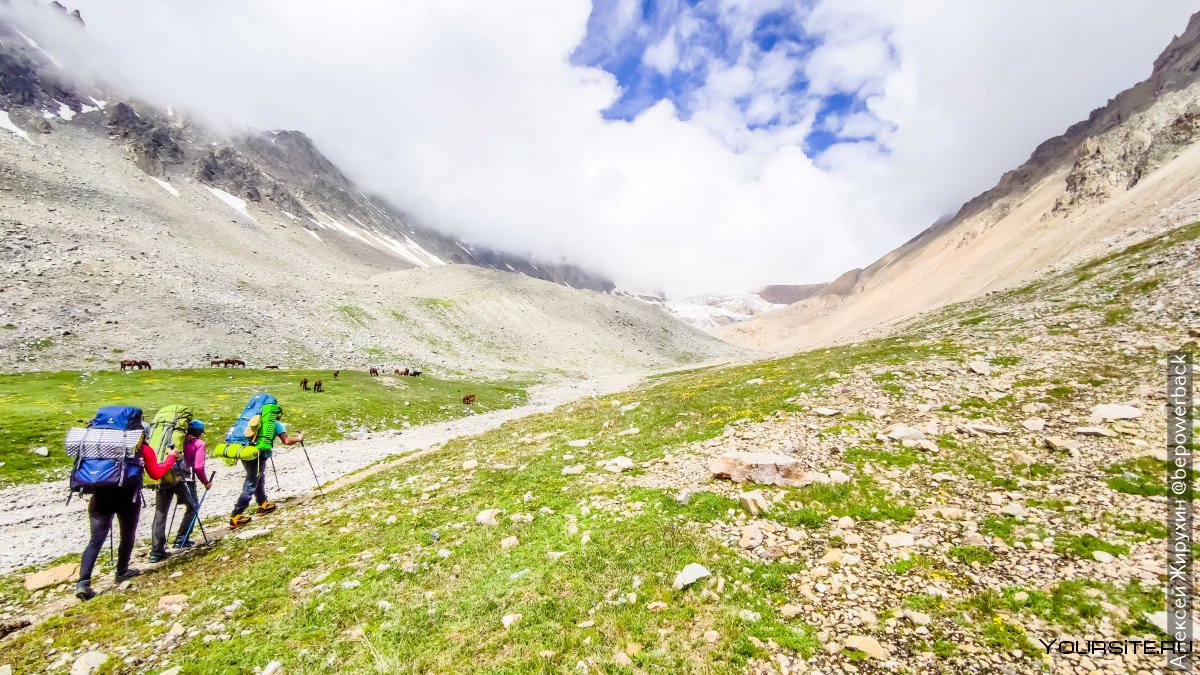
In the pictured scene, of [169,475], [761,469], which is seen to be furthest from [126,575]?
[761,469]

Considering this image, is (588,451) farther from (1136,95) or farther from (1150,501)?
(1136,95)

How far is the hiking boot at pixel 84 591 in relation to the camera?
920 cm

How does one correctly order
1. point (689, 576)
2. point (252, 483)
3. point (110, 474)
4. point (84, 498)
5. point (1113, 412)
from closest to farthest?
1. point (689, 576)
2. point (110, 474)
3. point (1113, 412)
4. point (252, 483)
5. point (84, 498)

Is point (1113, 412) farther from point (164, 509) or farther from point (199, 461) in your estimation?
point (199, 461)

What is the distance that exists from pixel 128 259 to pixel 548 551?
91699 millimetres

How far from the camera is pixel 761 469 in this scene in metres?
11.8

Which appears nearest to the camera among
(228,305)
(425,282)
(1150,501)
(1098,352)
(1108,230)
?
(1150,501)

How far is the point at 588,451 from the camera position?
17.5 metres

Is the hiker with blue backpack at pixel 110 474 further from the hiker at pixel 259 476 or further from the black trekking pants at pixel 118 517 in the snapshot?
the hiker at pixel 259 476

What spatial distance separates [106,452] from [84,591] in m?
2.80

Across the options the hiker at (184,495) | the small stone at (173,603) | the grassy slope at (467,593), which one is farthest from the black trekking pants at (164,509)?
the small stone at (173,603)

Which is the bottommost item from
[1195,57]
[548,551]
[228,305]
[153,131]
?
[548,551]

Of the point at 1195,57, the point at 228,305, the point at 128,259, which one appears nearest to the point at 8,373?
the point at 228,305

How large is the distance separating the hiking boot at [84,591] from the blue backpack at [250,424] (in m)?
5.23
